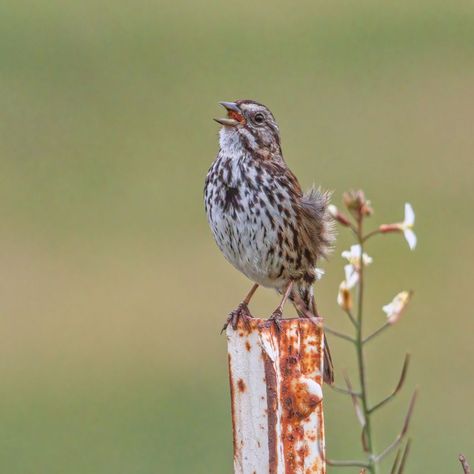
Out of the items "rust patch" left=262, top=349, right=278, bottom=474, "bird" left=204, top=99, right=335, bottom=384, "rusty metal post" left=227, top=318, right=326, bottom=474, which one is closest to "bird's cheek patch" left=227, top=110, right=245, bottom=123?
"bird" left=204, top=99, right=335, bottom=384

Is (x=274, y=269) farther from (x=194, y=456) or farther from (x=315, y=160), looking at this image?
(x=315, y=160)

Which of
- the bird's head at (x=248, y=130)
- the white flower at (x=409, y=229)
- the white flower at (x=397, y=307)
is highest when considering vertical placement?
the bird's head at (x=248, y=130)

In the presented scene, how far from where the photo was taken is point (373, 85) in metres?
18.5

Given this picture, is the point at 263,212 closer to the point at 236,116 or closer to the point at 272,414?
the point at 236,116

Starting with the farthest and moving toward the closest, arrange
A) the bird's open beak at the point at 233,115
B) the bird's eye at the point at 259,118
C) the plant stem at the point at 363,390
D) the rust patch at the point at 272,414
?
the bird's eye at the point at 259,118 < the bird's open beak at the point at 233,115 < the rust patch at the point at 272,414 < the plant stem at the point at 363,390

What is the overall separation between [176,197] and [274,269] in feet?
27.4

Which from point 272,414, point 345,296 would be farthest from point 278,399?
point 345,296

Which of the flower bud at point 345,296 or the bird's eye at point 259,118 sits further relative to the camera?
the bird's eye at point 259,118

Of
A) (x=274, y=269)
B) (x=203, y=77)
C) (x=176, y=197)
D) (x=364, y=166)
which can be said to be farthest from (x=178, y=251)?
(x=274, y=269)

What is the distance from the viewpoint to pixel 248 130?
7480mm

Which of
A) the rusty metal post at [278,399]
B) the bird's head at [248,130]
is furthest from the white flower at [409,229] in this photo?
the bird's head at [248,130]

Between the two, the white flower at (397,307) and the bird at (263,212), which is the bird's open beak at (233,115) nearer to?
the bird at (263,212)

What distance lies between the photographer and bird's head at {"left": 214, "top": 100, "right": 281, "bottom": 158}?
745cm

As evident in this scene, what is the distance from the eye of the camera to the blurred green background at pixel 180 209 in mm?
11203
